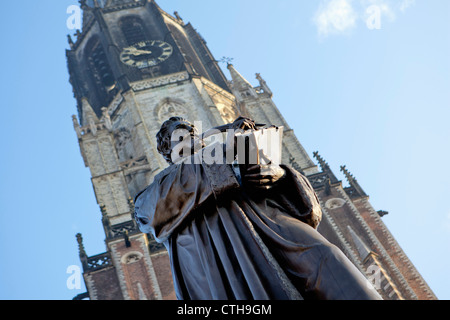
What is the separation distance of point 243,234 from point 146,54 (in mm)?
36784

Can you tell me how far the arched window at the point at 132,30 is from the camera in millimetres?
41594

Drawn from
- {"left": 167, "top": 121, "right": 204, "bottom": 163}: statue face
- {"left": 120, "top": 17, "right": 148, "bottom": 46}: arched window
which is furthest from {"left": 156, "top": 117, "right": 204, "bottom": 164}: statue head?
{"left": 120, "top": 17, "right": 148, "bottom": 46}: arched window

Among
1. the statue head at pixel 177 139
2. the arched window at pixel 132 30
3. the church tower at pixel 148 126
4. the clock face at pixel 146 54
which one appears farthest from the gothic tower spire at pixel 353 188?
the statue head at pixel 177 139

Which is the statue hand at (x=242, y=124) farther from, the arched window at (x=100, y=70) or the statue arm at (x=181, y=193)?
the arched window at (x=100, y=70)

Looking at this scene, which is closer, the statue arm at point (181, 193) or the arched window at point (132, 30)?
the statue arm at point (181, 193)

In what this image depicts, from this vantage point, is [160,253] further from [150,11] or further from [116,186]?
[150,11]

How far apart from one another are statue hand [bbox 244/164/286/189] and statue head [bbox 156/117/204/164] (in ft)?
2.32

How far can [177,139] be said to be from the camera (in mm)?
4898

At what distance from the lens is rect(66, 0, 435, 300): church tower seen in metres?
26.8

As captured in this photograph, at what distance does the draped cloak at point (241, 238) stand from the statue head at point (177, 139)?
1.07ft

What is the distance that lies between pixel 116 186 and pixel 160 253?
224 inches

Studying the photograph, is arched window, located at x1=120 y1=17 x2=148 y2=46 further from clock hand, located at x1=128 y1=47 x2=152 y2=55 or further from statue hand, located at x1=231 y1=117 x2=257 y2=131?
statue hand, located at x1=231 y1=117 x2=257 y2=131

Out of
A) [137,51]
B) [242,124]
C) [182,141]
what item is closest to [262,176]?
[242,124]

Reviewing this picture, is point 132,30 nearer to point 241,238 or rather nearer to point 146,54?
point 146,54
